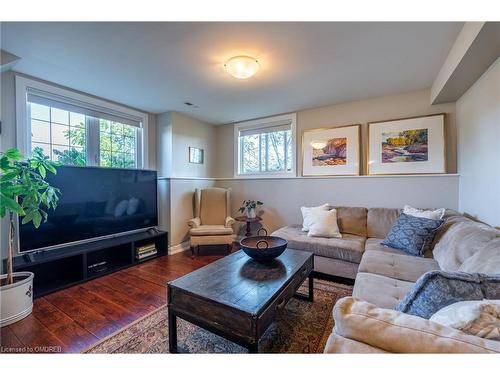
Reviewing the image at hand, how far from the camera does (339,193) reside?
10.6ft

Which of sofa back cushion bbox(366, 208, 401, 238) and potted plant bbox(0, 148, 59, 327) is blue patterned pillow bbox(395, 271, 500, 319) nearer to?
sofa back cushion bbox(366, 208, 401, 238)

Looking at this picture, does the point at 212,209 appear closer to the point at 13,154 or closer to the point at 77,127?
the point at 77,127

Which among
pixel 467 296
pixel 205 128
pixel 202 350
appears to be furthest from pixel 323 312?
pixel 205 128

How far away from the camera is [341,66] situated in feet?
7.25

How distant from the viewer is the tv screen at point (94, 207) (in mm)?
2262

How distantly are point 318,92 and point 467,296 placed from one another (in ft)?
8.58

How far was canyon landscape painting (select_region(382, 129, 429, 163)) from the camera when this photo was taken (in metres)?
2.77

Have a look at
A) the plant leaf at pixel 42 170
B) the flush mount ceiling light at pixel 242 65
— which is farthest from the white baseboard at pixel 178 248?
the flush mount ceiling light at pixel 242 65

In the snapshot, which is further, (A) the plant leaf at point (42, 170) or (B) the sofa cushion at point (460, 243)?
(A) the plant leaf at point (42, 170)

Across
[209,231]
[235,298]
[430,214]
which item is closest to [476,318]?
[235,298]

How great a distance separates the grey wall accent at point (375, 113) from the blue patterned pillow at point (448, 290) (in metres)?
2.46

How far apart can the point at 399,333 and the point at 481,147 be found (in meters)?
2.33

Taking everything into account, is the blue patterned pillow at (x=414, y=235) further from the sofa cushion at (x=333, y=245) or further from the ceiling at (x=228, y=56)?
the ceiling at (x=228, y=56)
